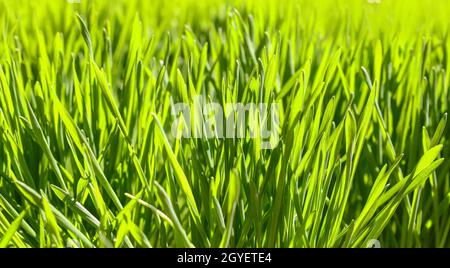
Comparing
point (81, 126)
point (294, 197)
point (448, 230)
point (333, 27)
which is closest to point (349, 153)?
point (294, 197)

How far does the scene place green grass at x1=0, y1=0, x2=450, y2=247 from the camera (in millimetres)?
519

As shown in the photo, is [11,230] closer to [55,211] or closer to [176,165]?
[55,211]

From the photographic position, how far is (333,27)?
1.11 metres

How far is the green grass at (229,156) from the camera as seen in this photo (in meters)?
0.52

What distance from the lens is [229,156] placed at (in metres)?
0.56

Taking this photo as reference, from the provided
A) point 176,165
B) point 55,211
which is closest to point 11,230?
point 55,211

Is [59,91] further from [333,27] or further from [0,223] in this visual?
[333,27]

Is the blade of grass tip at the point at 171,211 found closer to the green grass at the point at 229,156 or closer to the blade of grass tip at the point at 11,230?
the green grass at the point at 229,156

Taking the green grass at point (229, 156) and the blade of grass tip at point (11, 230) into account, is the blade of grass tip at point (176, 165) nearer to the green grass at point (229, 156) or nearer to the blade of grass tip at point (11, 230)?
the green grass at point (229, 156)

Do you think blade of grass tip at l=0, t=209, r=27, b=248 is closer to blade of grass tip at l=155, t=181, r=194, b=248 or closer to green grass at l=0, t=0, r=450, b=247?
green grass at l=0, t=0, r=450, b=247

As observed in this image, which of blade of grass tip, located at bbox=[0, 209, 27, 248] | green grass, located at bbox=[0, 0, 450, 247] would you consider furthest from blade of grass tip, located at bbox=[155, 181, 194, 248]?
blade of grass tip, located at bbox=[0, 209, 27, 248]

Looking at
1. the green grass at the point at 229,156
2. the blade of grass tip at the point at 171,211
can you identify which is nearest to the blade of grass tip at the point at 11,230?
the green grass at the point at 229,156

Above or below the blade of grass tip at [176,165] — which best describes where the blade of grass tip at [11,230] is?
below
